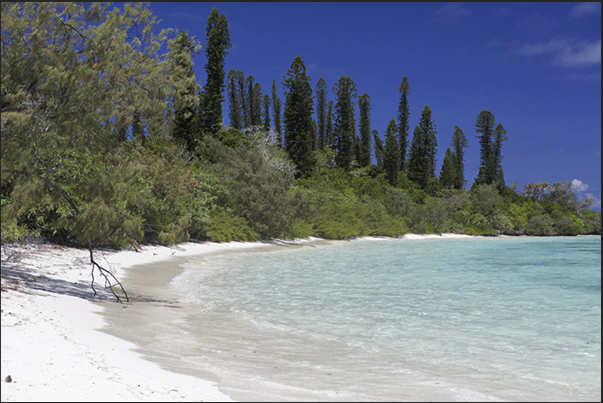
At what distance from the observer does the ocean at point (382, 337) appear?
4910 millimetres

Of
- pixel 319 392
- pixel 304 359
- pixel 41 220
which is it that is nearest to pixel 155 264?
pixel 41 220

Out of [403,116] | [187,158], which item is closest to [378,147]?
[403,116]

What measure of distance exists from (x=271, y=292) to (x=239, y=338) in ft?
14.5

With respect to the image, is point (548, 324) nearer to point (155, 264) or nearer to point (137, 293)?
point (137, 293)

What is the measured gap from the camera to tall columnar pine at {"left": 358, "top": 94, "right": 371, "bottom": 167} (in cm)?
6606

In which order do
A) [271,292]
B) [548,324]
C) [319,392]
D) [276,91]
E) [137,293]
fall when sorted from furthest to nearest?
[276,91] < [271,292] < [137,293] < [548,324] < [319,392]

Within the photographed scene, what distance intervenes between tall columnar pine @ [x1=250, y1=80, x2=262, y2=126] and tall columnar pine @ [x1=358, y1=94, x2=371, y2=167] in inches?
569

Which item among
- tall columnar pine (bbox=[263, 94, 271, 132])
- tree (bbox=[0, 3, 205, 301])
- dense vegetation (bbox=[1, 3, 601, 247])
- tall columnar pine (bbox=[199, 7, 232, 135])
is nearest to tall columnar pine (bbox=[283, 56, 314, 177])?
dense vegetation (bbox=[1, 3, 601, 247])

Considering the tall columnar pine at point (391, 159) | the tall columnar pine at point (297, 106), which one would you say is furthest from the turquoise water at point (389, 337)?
the tall columnar pine at point (391, 159)

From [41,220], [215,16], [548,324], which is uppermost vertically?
[215,16]

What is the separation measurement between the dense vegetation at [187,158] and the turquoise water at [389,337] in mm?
2624

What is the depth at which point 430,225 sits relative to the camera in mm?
49594

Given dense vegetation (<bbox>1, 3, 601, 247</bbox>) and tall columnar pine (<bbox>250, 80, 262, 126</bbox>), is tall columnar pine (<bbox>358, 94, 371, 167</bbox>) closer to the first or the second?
dense vegetation (<bbox>1, 3, 601, 247</bbox>)

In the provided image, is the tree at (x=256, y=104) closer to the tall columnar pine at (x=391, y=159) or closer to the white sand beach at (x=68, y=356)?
the tall columnar pine at (x=391, y=159)
